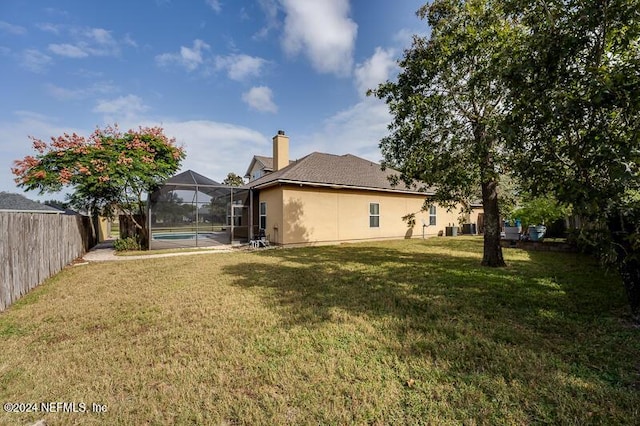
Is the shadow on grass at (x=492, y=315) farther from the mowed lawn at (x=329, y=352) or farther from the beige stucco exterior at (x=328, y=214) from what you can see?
the beige stucco exterior at (x=328, y=214)

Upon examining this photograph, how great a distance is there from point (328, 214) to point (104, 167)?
961 centimetres

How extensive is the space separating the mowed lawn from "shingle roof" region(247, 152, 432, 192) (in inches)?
308

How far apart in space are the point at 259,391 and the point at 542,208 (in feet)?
41.1

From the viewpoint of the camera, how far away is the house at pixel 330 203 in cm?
1267

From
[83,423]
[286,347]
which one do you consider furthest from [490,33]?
[83,423]

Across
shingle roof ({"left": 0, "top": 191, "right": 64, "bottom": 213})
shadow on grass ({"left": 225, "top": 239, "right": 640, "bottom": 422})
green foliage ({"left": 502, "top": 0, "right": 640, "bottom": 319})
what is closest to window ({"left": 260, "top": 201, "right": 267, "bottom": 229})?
shadow on grass ({"left": 225, "top": 239, "right": 640, "bottom": 422})

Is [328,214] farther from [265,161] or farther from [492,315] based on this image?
[265,161]

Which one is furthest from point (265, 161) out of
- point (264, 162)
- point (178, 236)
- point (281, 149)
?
point (178, 236)

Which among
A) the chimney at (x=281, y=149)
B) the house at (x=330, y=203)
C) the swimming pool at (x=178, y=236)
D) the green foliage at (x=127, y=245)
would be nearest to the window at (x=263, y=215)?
the house at (x=330, y=203)

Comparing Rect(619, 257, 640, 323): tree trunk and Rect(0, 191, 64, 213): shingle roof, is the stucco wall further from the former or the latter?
Rect(0, 191, 64, 213): shingle roof

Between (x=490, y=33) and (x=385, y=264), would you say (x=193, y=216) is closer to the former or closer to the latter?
(x=385, y=264)

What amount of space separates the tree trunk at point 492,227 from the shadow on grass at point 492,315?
1.46 ft

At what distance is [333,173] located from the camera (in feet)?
48.5

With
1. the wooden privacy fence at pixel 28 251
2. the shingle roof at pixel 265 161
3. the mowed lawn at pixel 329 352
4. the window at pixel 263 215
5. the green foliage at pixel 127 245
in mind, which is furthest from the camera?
the shingle roof at pixel 265 161
